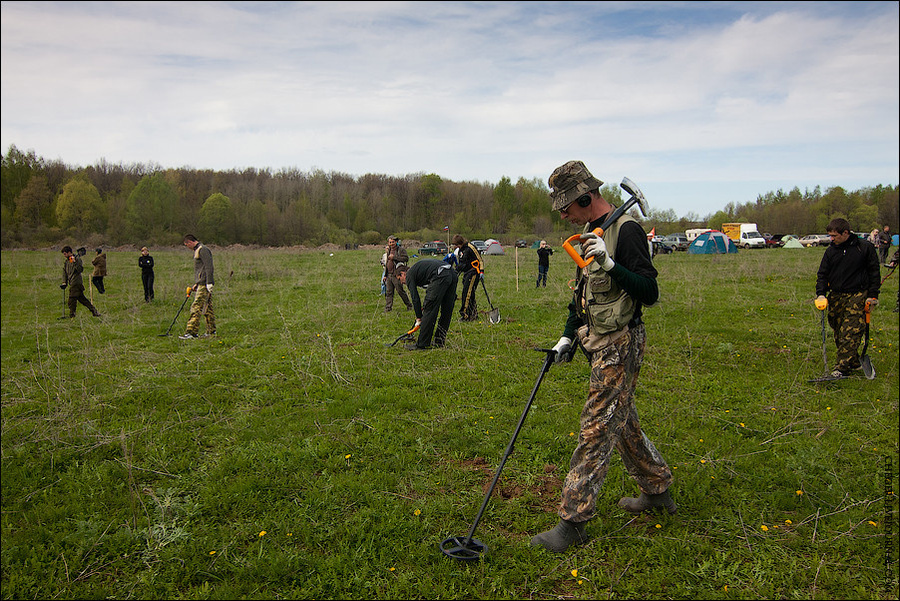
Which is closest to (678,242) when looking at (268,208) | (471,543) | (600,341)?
(600,341)

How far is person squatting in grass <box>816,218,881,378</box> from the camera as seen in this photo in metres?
6.84

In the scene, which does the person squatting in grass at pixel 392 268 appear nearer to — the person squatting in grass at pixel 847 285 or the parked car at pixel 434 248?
the parked car at pixel 434 248

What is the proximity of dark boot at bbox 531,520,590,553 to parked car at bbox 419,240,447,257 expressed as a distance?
13.3 meters

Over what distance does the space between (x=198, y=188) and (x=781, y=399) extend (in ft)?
296

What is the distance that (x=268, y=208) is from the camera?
229 feet

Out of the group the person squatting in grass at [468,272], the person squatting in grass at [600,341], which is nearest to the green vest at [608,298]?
the person squatting in grass at [600,341]

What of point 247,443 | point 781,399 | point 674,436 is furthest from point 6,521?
point 781,399

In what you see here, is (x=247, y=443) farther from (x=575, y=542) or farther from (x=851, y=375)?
(x=851, y=375)

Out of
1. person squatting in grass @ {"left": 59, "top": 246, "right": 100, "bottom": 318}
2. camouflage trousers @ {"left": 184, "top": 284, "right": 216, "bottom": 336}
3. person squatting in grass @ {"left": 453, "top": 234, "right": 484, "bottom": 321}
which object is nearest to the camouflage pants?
person squatting in grass @ {"left": 453, "top": 234, "right": 484, "bottom": 321}

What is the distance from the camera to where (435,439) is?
17.4 feet

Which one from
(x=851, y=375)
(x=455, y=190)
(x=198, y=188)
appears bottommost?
(x=851, y=375)

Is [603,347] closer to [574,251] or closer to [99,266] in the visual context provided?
[574,251]

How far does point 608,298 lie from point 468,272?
8732 millimetres

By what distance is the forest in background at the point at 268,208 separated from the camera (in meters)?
28.6
